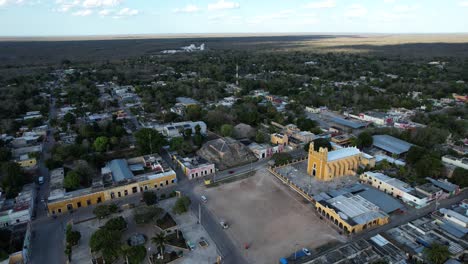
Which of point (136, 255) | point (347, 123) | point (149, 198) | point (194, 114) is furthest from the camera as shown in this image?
point (194, 114)

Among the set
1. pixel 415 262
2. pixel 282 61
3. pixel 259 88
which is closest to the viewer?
pixel 415 262

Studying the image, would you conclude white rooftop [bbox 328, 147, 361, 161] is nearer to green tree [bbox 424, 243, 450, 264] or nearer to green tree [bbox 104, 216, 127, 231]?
green tree [bbox 424, 243, 450, 264]

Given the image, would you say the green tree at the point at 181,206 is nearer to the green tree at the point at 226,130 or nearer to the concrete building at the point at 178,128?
the green tree at the point at 226,130

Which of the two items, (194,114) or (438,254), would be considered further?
(194,114)

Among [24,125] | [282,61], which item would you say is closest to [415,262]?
[24,125]

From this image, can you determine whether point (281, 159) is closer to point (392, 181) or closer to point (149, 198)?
point (392, 181)

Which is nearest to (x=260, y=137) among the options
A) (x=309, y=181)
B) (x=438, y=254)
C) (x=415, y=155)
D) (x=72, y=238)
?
(x=309, y=181)

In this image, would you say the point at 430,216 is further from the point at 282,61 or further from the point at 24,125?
the point at 282,61
